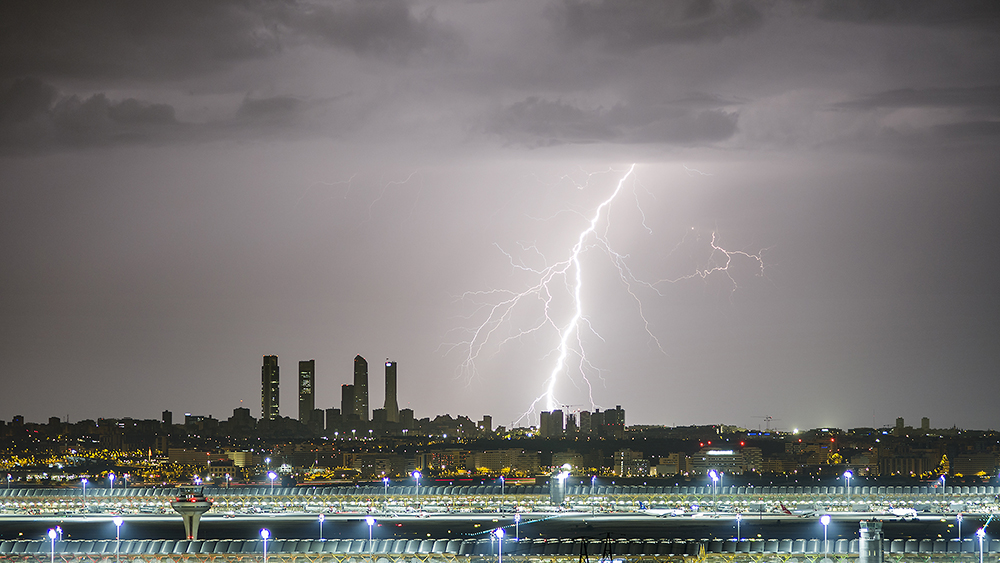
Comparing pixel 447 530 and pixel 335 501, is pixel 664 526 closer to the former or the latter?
pixel 447 530

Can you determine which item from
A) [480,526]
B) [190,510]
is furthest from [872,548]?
[480,526]

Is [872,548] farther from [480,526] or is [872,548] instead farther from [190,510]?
[480,526]

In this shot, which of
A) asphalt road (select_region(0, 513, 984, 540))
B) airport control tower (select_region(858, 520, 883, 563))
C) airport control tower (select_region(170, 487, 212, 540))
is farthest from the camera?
asphalt road (select_region(0, 513, 984, 540))

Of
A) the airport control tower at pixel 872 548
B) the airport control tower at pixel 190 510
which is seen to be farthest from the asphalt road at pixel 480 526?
the airport control tower at pixel 872 548

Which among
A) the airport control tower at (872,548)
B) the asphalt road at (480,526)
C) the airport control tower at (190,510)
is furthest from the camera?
the asphalt road at (480,526)

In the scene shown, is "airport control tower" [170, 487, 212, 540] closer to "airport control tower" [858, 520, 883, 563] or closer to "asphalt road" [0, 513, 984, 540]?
"asphalt road" [0, 513, 984, 540]

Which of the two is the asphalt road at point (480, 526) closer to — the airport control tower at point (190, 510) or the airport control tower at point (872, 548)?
the airport control tower at point (190, 510)

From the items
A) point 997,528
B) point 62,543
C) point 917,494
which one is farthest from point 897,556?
point 917,494

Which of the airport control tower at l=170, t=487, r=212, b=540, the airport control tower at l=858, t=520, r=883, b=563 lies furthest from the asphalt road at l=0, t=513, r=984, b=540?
the airport control tower at l=858, t=520, r=883, b=563
